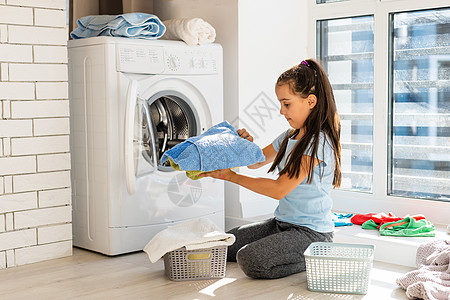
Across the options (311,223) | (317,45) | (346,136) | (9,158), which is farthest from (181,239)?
(317,45)

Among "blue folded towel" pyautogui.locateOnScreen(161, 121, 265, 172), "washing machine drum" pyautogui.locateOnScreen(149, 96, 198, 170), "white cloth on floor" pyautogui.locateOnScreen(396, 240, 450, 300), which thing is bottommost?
"white cloth on floor" pyautogui.locateOnScreen(396, 240, 450, 300)

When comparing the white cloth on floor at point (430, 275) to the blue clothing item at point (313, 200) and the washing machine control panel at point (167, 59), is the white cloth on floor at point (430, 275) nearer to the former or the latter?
the blue clothing item at point (313, 200)

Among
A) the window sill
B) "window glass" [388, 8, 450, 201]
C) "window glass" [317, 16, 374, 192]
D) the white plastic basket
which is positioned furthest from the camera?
"window glass" [317, 16, 374, 192]

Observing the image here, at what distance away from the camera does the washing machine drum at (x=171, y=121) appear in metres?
3.28

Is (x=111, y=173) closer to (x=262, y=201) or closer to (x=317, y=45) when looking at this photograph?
(x=262, y=201)

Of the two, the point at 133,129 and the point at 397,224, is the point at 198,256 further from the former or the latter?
the point at 397,224

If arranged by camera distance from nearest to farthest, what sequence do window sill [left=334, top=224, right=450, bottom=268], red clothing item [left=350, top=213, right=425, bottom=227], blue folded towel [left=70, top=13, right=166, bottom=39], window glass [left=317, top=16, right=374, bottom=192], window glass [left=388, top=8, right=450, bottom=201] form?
window sill [left=334, top=224, right=450, bottom=268] < blue folded towel [left=70, top=13, right=166, bottom=39] < red clothing item [left=350, top=213, right=425, bottom=227] < window glass [left=388, top=8, right=450, bottom=201] < window glass [left=317, top=16, right=374, bottom=192]

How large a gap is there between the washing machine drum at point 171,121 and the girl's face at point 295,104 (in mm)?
752

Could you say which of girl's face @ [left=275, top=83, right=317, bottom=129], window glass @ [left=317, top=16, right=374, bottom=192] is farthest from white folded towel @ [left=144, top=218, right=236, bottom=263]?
window glass @ [left=317, top=16, right=374, bottom=192]

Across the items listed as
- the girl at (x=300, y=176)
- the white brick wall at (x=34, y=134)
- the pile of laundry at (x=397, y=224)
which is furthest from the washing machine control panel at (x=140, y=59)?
the pile of laundry at (x=397, y=224)

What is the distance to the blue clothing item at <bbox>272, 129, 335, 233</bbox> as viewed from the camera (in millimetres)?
2709

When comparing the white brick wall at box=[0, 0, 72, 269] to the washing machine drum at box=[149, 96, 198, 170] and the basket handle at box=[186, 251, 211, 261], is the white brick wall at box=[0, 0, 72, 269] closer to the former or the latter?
the washing machine drum at box=[149, 96, 198, 170]

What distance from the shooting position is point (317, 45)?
3.93 m

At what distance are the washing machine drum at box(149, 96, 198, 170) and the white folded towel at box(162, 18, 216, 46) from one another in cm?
32
